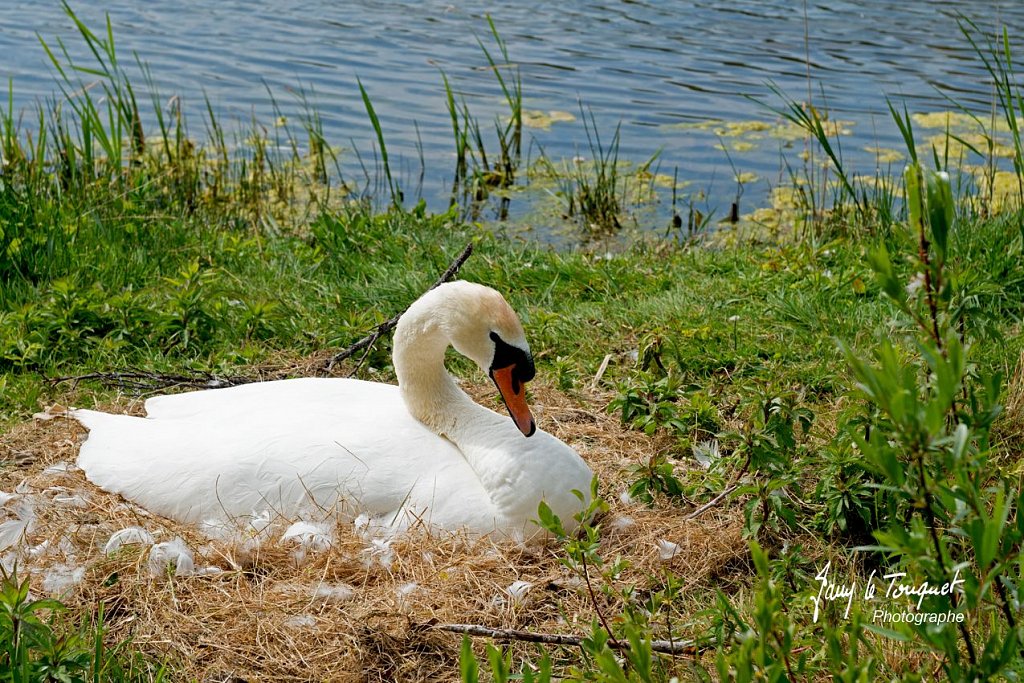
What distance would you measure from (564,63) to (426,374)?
27.4 feet

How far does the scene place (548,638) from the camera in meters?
2.89

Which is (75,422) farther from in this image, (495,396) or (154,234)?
(154,234)

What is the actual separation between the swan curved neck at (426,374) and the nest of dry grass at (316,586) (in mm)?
486

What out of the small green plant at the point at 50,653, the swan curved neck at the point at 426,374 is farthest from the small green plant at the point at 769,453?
the small green plant at the point at 50,653

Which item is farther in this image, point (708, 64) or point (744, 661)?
point (708, 64)

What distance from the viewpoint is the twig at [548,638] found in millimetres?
2766

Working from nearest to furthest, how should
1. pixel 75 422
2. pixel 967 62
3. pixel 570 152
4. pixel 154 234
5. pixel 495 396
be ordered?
pixel 75 422
pixel 495 396
pixel 154 234
pixel 570 152
pixel 967 62

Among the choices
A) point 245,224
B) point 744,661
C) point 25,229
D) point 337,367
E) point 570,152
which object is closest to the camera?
point 744,661

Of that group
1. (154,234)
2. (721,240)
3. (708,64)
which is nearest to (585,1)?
(708,64)

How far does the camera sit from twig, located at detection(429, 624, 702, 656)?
277 centimetres

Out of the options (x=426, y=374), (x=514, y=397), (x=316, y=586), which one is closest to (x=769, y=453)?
(x=514, y=397)

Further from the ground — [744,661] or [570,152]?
[744,661]

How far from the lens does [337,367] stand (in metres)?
5.02

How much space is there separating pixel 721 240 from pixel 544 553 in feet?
14.6
